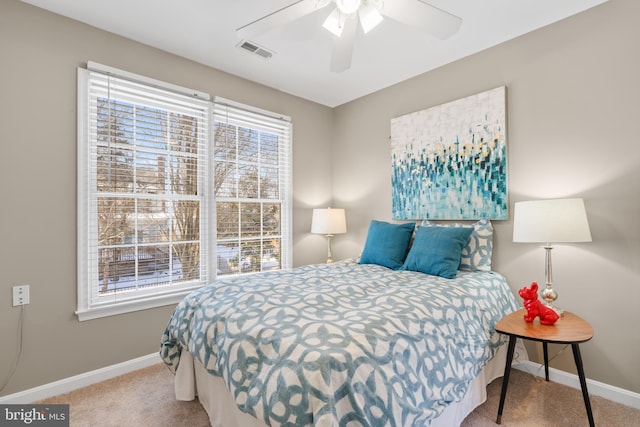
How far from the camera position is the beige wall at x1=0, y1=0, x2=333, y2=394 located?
6.53 ft

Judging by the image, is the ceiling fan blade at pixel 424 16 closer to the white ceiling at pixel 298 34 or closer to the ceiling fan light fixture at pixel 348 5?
the ceiling fan light fixture at pixel 348 5

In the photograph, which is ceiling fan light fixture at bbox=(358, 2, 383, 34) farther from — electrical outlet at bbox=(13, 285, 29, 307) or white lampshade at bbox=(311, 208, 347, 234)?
electrical outlet at bbox=(13, 285, 29, 307)

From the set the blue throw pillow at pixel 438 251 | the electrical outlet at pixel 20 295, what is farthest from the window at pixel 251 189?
the blue throw pillow at pixel 438 251

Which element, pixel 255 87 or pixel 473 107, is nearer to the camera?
pixel 473 107

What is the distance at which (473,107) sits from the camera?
2676 mm

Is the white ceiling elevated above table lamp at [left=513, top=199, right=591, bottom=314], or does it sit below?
above

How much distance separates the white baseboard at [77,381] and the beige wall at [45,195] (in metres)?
0.04

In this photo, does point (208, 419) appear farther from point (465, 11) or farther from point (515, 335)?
point (465, 11)

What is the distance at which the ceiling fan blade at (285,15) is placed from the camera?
5.55 feet

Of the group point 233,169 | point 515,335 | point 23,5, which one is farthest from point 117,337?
point 515,335

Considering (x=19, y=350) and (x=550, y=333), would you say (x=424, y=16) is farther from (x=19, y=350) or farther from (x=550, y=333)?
(x=19, y=350)

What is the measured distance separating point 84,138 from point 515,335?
10.0 feet

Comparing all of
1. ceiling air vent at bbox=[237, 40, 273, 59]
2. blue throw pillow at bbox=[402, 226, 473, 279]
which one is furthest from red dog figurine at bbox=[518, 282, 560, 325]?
ceiling air vent at bbox=[237, 40, 273, 59]

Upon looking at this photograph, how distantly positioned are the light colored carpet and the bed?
12 centimetres
